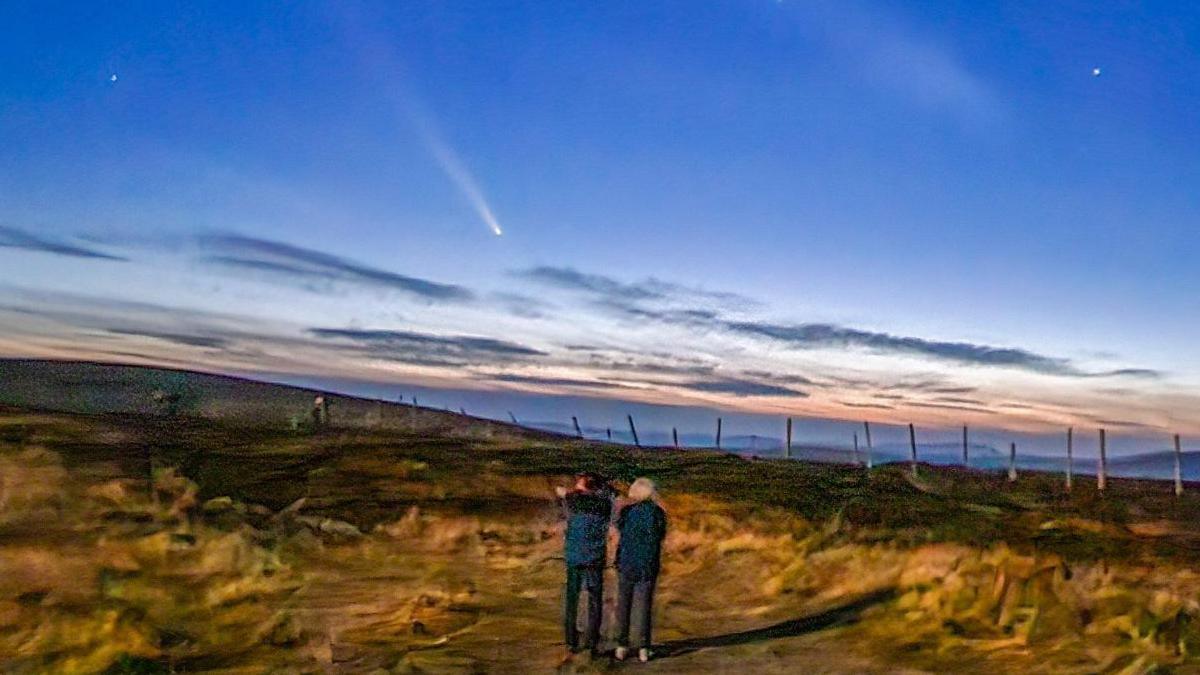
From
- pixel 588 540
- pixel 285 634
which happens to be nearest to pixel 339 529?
pixel 285 634

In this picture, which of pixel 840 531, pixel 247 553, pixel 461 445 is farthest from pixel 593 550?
pixel 461 445

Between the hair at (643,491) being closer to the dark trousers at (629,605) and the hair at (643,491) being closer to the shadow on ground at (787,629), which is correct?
the dark trousers at (629,605)

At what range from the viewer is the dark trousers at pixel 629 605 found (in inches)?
478

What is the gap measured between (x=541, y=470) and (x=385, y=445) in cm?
631

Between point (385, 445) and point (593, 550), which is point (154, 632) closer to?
point (593, 550)

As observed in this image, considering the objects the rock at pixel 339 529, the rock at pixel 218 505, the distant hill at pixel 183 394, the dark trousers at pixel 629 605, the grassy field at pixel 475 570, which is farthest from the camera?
the distant hill at pixel 183 394

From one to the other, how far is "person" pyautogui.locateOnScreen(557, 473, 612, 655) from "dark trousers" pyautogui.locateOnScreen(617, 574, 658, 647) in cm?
24

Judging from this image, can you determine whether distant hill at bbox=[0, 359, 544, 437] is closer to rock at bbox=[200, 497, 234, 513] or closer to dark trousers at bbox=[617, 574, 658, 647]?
rock at bbox=[200, 497, 234, 513]

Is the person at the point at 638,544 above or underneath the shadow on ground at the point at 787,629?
above

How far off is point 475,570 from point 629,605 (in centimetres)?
915

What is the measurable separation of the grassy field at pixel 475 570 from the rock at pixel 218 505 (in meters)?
0.08

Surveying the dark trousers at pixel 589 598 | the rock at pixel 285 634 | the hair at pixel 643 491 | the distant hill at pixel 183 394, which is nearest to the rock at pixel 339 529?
the rock at pixel 285 634

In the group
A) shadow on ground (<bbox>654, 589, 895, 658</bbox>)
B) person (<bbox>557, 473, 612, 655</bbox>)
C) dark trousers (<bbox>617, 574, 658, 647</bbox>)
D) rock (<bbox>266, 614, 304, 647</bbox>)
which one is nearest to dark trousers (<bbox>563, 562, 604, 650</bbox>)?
person (<bbox>557, 473, 612, 655</bbox>)

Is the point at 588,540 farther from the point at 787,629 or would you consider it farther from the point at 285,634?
the point at 787,629
